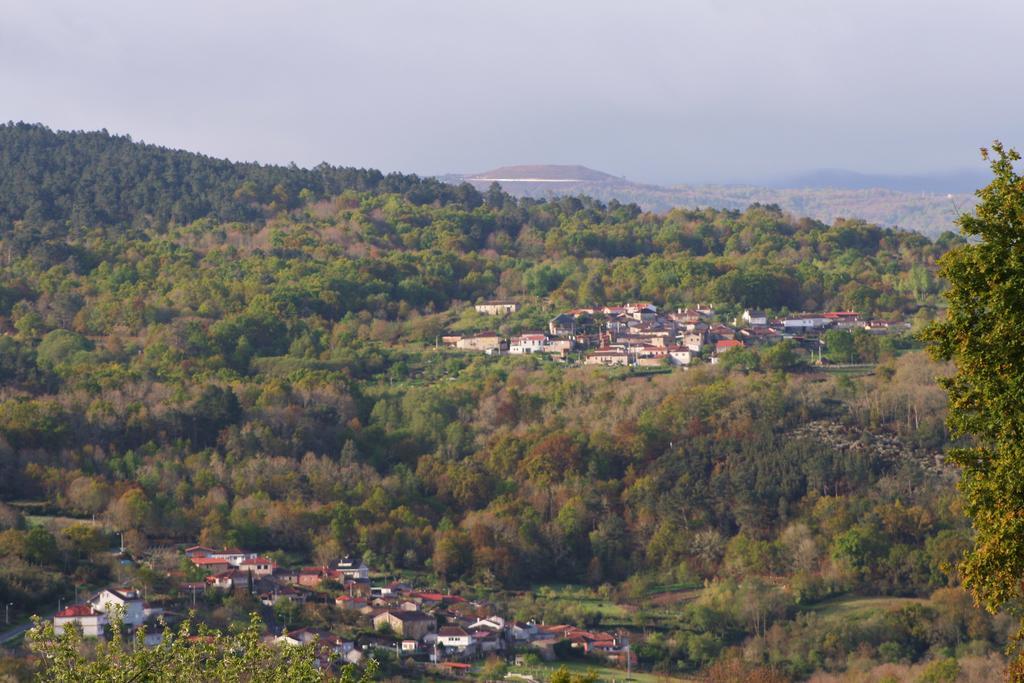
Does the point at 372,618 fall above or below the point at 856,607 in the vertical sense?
above

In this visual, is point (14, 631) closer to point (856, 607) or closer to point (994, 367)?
point (856, 607)

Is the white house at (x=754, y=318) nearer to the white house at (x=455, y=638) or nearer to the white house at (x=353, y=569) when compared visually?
the white house at (x=353, y=569)

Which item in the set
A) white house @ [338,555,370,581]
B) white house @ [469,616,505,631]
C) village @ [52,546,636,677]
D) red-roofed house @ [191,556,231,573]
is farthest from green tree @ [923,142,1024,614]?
white house @ [338,555,370,581]

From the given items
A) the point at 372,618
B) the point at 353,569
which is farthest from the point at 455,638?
the point at 353,569

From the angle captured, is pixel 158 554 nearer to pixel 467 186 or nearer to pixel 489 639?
pixel 489 639

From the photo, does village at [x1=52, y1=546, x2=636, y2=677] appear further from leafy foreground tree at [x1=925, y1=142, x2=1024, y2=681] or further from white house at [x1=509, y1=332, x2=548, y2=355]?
white house at [x1=509, y1=332, x2=548, y2=355]
